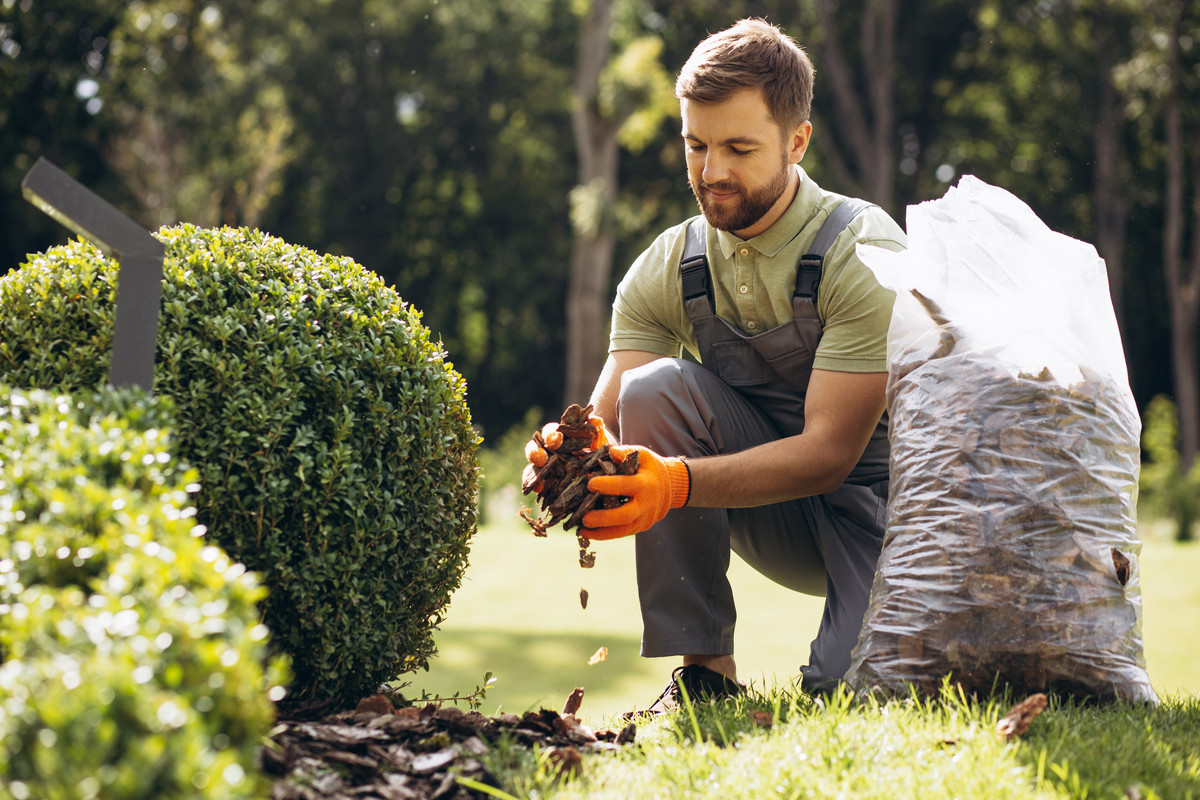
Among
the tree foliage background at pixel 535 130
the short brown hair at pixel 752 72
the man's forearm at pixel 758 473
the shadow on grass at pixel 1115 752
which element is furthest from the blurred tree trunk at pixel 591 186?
the shadow on grass at pixel 1115 752

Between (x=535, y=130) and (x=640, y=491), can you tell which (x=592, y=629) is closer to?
(x=640, y=491)

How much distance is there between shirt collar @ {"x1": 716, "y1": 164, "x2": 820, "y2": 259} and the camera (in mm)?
2941

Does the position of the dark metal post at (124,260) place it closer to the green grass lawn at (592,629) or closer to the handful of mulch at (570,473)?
the handful of mulch at (570,473)

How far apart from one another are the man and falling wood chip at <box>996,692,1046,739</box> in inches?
27.1

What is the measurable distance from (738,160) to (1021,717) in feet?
5.52

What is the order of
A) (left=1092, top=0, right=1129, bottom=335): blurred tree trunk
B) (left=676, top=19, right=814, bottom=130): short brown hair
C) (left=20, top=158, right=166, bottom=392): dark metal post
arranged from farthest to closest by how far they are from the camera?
(left=1092, top=0, right=1129, bottom=335): blurred tree trunk → (left=676, top=19, right=814, bottom=130): short brown hair → (left=20, top=158, right=166, bottom=392): dark metal post

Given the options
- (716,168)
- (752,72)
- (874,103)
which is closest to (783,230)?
(716,168)

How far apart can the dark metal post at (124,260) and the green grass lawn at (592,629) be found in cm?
268

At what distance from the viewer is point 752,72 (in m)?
2.83

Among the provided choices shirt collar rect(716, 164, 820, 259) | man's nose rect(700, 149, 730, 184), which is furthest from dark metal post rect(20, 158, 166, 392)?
shirt collar rect(716, 164, 820, 259)

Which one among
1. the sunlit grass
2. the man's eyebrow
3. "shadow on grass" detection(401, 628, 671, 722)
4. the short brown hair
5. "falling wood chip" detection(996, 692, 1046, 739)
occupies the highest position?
the short brown hair

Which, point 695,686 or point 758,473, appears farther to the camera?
point 695,686

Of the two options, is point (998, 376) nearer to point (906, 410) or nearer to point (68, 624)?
point (906, 410)

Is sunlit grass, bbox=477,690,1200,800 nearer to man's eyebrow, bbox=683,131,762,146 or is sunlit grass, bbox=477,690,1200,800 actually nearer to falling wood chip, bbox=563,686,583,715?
falling wood chip, bbox=563,686,583,715
